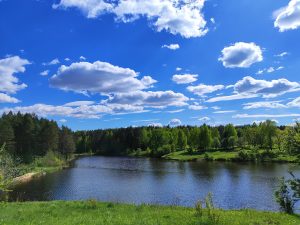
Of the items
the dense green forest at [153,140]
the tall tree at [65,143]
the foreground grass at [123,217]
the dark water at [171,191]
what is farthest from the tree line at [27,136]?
the foreground grass at [123,217]

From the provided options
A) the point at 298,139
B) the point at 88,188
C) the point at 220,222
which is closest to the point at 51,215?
the point at 220,222

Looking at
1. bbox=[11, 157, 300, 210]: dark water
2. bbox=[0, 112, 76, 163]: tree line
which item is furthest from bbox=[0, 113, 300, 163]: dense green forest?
bbox=[11, 157, 300, 210]: dark water

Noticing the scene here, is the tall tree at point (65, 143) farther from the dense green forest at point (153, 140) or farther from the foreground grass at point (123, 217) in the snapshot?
the foreground grass at point (123, 217)

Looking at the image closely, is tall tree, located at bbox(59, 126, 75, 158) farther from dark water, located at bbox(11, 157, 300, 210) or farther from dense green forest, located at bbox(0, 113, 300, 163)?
dark water, located at bbox(11, 157, 300, 210)

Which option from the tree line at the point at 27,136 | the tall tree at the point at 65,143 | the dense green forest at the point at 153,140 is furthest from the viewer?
the tall tree at the point at 65,143

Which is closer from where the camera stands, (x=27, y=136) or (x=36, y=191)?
(x=36, y=191)

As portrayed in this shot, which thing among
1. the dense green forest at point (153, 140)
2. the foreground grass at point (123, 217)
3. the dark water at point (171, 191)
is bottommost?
the dark water at point (171, 191)

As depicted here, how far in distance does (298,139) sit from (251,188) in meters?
37.4

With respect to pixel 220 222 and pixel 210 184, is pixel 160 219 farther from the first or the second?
pixel 210 184

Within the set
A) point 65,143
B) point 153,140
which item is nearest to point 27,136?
point 65,143

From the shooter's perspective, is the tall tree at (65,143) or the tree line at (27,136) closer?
the tree line at (27,136)

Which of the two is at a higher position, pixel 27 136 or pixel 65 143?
pixel 27 136

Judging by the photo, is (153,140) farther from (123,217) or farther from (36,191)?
(123,217)

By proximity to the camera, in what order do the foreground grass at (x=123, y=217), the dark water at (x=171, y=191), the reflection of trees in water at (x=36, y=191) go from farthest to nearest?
the reflection of trees in water at (x=36, y=191)
the dark water at (x=171, y=191)
the foreground grass at (x=123, y=217)
